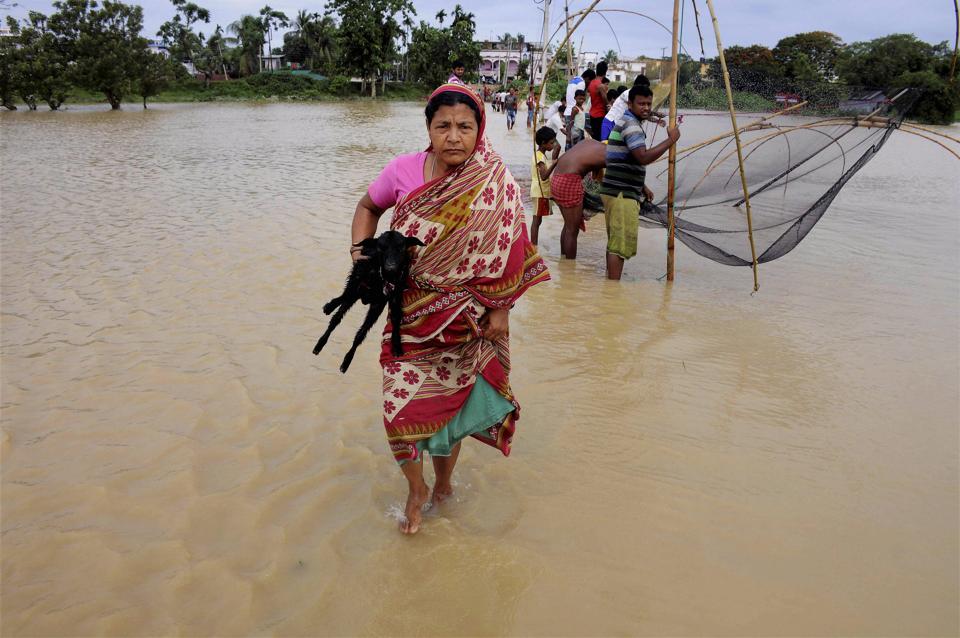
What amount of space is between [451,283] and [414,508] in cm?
77

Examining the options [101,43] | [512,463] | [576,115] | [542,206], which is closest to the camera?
[512,463]

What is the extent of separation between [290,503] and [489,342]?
93cm

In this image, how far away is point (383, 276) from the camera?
1.95m

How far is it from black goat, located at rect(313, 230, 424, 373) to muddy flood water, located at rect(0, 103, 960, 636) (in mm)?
753

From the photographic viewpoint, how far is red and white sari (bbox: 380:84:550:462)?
1.96m

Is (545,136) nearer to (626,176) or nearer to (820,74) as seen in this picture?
(626,176)

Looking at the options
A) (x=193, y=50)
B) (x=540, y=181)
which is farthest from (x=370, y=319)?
(x=193, y=50)

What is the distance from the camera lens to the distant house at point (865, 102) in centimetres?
479

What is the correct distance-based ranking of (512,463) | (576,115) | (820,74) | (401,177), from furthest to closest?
(576,115), (820,74), (512,463), (401,177)

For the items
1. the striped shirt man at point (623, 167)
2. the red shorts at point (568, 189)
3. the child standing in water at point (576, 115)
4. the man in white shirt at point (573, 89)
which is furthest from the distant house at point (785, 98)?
the man in white shirt at point (573, 89)

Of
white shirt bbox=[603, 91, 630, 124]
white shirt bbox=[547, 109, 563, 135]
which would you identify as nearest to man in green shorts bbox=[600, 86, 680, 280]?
white shirt bbox=[603, 91, 630, 124]

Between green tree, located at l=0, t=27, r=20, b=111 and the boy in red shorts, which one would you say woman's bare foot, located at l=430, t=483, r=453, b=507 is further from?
green tree, located at l=0, t=27, r=20, b=111

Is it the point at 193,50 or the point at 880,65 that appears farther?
the point at 193,50

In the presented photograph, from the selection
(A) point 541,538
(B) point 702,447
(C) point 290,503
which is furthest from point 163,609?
(B) point 702,447
